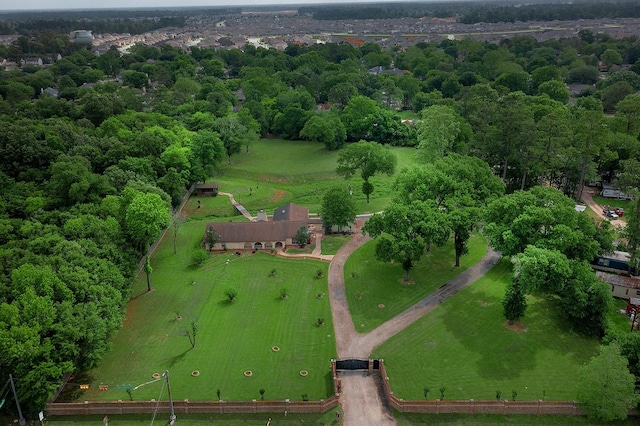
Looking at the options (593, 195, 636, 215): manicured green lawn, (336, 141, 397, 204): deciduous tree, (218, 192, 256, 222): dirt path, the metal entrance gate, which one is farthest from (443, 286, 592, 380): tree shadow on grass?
(218, 192, 256, 222): dirt path

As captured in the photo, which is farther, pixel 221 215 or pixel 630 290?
pixel 221 215

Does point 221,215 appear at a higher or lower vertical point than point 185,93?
lower

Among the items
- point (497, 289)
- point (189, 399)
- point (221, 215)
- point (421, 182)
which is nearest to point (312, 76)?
point (221, 215)

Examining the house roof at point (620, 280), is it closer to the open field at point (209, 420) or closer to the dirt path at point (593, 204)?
the dirt path at point (593, 204)

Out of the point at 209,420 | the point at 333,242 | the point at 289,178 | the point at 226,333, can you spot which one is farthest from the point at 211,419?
the point at 289,178

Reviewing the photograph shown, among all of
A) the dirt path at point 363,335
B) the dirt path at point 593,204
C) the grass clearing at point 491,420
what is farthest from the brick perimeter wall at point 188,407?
the dirt path at point 593,204

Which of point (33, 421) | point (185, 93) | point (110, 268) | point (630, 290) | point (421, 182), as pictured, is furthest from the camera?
point (185, 93)

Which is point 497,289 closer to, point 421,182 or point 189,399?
point 421,182
